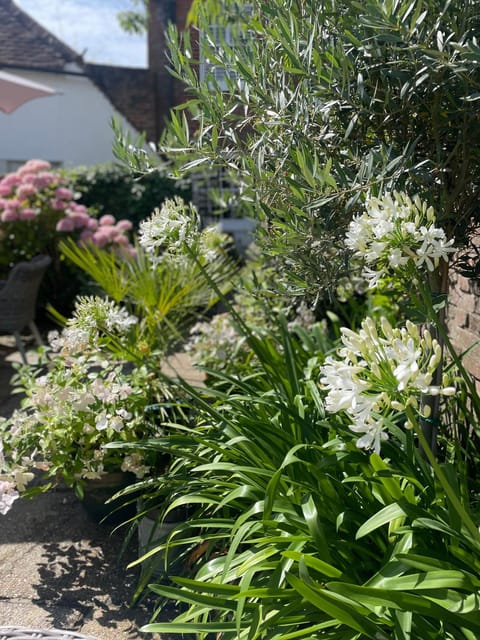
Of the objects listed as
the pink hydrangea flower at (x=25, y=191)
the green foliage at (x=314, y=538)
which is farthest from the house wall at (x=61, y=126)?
the green foliage at (x=314, y=538)

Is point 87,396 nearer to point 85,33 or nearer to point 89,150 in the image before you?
point 89,150

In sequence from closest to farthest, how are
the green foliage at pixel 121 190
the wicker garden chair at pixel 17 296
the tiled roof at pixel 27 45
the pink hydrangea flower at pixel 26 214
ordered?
the wicker garden chair at pixel 17 296 < the pink hydrangea flower at pixel 26 214 < the green foliage at pixel 121 190 < the tiled roof at pixel 27 45

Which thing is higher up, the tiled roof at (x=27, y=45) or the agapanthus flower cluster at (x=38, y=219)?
the tiled roof at (x=27, y=45)

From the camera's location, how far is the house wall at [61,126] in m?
11.7

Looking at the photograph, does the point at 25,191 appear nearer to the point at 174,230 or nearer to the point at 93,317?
the point at 93,317

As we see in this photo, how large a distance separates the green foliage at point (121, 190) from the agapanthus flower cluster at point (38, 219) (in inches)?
75.7

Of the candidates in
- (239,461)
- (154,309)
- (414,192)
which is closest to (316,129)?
(414,192)

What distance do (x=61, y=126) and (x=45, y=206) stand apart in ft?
20.7

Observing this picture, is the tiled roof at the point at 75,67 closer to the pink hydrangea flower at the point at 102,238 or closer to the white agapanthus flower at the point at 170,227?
the pink hydrangea flower at the point at 102,238

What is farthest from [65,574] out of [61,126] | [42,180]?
[61,126]

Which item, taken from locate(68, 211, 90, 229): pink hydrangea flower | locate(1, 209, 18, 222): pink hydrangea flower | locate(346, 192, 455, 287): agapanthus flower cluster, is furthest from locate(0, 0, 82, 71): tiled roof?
locate(346, 192, 455, 287): agapanthus flower cluster

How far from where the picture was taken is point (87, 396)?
8.75 ft

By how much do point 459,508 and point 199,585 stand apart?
2.34 feet

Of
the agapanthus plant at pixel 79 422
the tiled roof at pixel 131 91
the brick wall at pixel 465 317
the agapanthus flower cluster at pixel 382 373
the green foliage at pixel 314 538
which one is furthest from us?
the tiled roof at pixel 131 91
